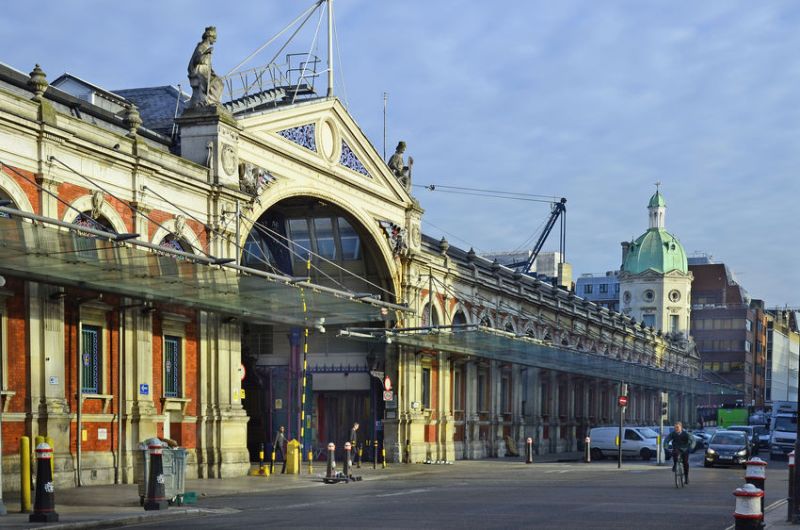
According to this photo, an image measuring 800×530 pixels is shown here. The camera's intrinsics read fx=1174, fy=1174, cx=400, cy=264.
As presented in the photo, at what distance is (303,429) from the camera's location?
138 ft

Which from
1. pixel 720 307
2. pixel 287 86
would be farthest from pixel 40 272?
pixel 720 307

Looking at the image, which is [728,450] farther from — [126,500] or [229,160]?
[126,500]

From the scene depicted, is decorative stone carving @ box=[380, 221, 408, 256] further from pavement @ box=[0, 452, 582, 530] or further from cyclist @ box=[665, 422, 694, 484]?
cyclist @ box=[665, 422, 694, 484]

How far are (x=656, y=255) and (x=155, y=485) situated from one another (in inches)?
4056

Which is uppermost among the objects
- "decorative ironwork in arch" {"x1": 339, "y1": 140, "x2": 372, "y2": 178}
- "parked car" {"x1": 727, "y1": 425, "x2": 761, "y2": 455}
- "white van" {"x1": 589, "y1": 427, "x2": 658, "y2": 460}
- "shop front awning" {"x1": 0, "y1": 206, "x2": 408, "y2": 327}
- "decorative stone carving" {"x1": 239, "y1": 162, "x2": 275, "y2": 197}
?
"decorative ironwork in arch" {"x1": 339, "y1": 140, "x2": 372, "y2": 178}

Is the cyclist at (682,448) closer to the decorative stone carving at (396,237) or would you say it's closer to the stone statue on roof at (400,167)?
the decorative stone carving at (396,237)

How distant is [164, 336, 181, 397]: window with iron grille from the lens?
3200 centimetres

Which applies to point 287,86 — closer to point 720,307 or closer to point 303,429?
point 303,429

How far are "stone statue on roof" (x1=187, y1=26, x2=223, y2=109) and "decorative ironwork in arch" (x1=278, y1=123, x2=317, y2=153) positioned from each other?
11.3ft

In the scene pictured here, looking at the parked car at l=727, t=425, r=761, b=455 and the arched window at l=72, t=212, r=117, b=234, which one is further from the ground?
the arched window at l=72, t=212, r=117, b=234

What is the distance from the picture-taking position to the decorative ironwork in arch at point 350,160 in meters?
41.0

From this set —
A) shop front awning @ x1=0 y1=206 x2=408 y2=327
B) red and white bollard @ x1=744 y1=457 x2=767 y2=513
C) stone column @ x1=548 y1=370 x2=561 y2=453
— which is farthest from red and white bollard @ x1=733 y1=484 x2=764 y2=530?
stone column @ x1=548 y1=370 x2=561 y2=453

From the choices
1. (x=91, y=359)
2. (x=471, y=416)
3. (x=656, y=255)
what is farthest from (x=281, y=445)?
(x=656, y=255)

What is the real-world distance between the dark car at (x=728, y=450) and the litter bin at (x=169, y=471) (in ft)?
87.0
